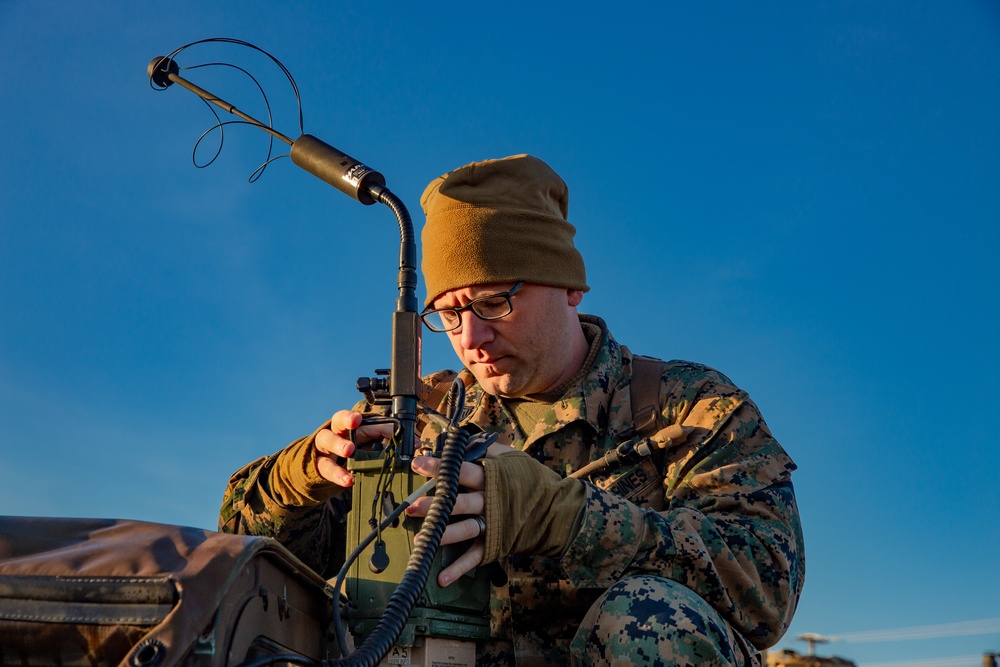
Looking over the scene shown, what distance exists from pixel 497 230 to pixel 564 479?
1.49 metres

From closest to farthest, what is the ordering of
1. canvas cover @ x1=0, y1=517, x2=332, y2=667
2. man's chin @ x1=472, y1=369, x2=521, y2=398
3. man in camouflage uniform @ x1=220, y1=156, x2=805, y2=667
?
1. canvas cover @ x1=0, y1=517, x2=332, y2=667
2. man in camouflage uniform @ x1=220, y1=156, x2=805, y2=667
3. man's chin @ x1=472, y1=369, x2=521, y2=398

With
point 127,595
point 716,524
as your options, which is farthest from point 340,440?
point 716,524

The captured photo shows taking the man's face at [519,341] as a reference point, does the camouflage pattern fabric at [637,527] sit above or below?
below

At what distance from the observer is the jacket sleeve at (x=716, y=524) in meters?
3.00

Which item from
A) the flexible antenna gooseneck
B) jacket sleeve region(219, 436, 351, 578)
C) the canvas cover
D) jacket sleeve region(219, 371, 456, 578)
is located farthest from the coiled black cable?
jacket sleeve region(219, 436, 351, 578)

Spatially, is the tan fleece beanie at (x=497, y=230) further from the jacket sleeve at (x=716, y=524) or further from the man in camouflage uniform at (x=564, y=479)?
the jacket sleeve at (x=716, y=524)

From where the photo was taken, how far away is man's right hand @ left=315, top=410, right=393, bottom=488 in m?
3.07

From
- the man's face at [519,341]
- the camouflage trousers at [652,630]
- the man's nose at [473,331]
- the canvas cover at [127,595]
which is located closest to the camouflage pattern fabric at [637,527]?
the camouflage trousers at [652,630]

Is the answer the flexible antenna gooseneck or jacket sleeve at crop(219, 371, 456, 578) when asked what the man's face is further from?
the flexible antenna gooseneck

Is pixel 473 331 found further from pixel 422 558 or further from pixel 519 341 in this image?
pixel 422 558

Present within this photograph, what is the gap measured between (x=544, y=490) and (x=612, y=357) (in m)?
1.60

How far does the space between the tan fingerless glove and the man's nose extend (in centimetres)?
118

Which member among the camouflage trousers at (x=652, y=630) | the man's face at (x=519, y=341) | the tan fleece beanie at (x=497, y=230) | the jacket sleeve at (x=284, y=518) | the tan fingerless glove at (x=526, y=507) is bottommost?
the camouflage trousers at (x=652, y=630)

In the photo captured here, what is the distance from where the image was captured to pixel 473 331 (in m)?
4.06
